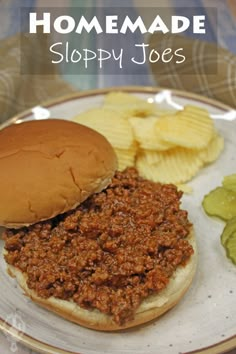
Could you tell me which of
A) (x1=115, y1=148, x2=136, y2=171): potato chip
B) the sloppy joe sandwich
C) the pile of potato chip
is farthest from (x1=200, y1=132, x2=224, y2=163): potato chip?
the sloppy joe sandwich

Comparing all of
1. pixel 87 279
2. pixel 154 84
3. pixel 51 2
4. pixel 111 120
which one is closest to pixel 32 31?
pixel 51 2

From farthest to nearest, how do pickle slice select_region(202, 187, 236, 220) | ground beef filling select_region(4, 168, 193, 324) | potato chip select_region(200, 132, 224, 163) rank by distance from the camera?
potato chip select_region(200, 132, 224, 163)
pickle slice select_region(202, 187, 236, 220)
ground beef filling select_region(4, 168, 193, 324)

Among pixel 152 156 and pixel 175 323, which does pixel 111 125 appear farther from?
pixel 175 323

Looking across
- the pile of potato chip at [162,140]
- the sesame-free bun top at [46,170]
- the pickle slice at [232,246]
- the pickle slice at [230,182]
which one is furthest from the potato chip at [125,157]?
the pickle slice at [232,246]

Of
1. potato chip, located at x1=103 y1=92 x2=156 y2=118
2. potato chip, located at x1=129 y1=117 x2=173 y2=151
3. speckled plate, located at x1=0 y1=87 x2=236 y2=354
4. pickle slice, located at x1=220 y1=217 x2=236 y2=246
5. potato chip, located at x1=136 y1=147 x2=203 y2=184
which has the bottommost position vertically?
speckled plate, located at x1=0 y1=87 x2=236 y2=354

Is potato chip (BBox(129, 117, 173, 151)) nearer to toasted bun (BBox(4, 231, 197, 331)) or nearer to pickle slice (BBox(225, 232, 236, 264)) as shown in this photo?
pickle slice (BBox(225, 232, 236, 264))

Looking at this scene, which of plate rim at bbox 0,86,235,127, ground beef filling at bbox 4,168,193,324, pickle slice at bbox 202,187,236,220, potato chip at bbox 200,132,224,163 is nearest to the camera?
ground beef filling at bbox 4,168,193,324
